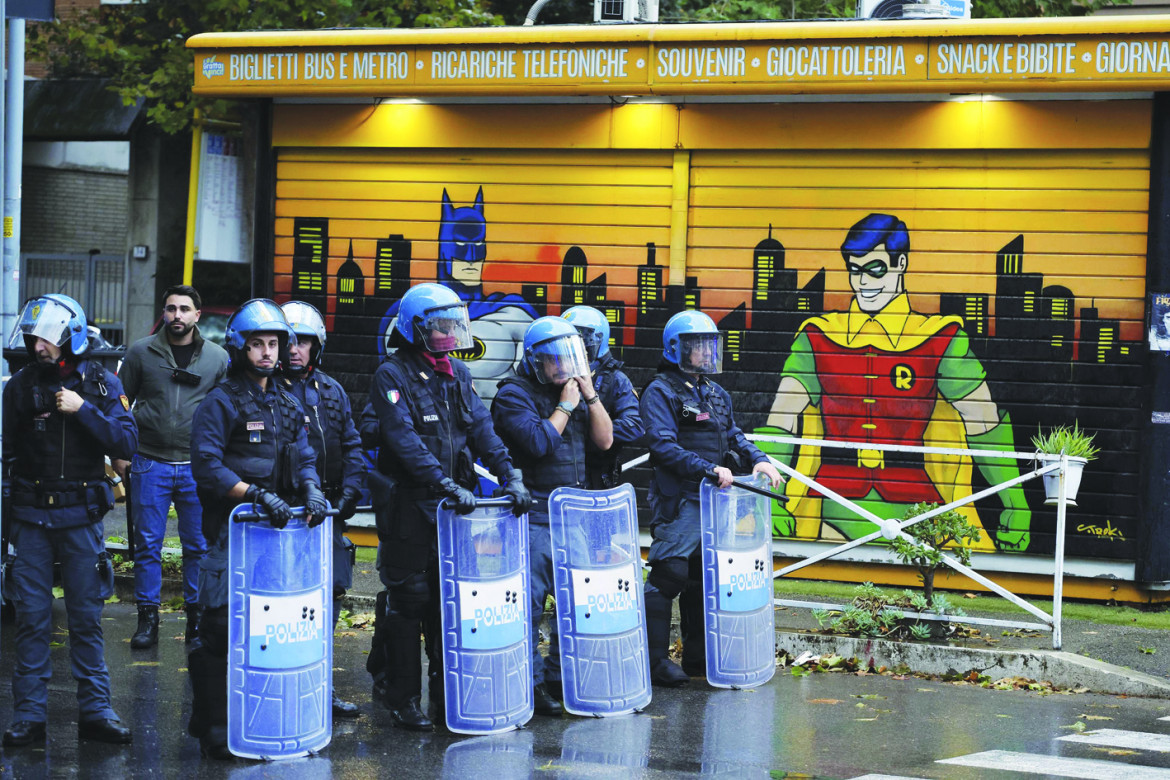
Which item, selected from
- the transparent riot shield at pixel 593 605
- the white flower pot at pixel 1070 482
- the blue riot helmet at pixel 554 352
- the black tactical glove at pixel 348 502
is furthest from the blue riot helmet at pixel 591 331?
the white flower pot at pixel 1070 482

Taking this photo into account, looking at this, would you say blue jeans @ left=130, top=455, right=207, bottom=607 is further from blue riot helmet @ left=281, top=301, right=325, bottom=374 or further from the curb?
the curb

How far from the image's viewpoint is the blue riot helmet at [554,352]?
752cm

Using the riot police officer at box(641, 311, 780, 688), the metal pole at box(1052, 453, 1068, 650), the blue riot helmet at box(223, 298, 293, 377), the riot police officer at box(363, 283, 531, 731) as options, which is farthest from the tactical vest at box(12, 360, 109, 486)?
the metal pole at box(1052, 453, 1068, 650)

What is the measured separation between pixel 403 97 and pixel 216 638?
21.1ft

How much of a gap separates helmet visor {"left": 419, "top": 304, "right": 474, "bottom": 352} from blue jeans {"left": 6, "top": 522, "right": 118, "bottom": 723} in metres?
1.74

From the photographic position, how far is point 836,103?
10852 mm

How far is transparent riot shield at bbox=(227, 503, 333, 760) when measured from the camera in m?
6.14

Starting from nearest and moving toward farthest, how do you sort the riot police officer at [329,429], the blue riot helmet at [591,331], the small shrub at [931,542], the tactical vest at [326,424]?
the riot police officer at [329,429] → the tactical vest at [326,424] → the blue riot helmet at [591,331] → the small shrub at [931,542]

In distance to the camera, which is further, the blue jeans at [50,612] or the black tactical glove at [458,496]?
the black tactical glove at [458,496]

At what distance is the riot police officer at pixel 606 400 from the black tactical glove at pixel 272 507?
2215mm

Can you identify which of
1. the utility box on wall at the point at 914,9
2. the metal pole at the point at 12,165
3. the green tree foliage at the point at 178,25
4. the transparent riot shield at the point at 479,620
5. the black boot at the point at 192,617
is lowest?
the black boot at the point at 192,617

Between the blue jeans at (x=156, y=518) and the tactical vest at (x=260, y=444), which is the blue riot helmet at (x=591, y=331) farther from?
the blue jeans at (x=156, y=518)

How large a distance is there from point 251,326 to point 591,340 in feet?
7.77
